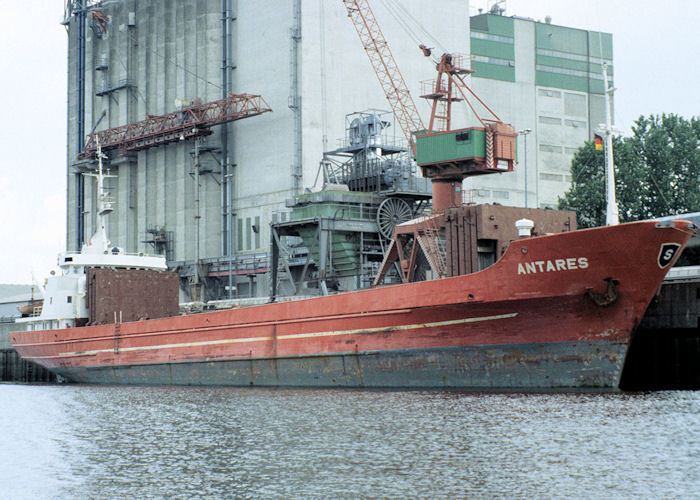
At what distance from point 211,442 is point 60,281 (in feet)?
79.0

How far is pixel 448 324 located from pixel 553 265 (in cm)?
383

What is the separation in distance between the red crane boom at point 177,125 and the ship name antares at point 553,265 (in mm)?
38172

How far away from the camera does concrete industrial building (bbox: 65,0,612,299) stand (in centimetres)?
6244

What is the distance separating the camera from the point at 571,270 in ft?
85.5

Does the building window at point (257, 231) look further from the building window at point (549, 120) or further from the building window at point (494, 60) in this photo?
the building window at point (549, 120)

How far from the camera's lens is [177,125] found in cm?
6838

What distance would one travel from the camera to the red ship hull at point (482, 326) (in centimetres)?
2575

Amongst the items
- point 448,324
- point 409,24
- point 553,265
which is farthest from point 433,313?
point 409,24

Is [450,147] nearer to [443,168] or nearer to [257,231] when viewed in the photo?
[443,168]

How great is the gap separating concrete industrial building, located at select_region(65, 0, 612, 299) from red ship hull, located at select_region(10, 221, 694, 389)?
63.2 feet

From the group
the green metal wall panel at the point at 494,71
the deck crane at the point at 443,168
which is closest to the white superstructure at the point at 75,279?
the deck crane at the point at 443,168

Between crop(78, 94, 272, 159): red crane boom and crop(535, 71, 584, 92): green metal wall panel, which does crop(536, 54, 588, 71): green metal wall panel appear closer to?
crop(535, 71, 584, 92): green metal wall panel

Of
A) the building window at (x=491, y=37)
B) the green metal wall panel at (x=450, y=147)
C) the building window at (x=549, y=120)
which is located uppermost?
the building window at (x=491, y=37)

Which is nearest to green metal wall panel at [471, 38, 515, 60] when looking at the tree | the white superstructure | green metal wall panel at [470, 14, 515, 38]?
green metal wall panel at [470, 14, 515, 38]
